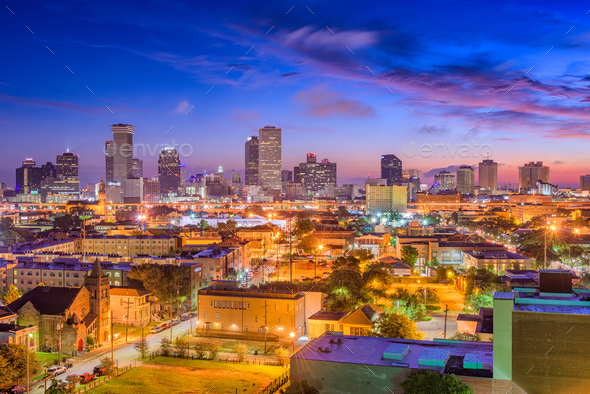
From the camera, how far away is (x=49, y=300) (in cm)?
1524

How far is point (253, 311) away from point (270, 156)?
139 metres

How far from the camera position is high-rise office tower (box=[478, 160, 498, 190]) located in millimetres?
152875

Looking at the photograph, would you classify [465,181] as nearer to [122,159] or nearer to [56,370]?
[122,159]

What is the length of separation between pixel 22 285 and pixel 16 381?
38.1ft

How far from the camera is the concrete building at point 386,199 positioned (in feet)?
288

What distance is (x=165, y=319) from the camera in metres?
18.4

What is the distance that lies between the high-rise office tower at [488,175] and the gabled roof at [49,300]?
499 feet

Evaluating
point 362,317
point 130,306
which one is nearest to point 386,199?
point 130,306

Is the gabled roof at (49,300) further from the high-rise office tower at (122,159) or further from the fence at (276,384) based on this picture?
the high-rise office tower at (122,159)

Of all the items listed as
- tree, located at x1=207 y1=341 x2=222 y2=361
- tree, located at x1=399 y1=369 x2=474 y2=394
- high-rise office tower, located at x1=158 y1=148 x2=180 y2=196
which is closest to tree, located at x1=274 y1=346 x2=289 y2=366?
tree, located at x1=207 y1=341 x2=222 y2=361

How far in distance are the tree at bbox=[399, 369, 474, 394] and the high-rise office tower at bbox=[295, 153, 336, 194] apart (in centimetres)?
16321

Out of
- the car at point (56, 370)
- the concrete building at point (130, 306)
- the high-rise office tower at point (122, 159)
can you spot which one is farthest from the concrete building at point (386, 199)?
the high-rise office tower at point (122, 159)

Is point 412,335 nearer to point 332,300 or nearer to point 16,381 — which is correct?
point 332,300

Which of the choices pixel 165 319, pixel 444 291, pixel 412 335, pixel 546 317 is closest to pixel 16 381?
A: pixel 165 319
